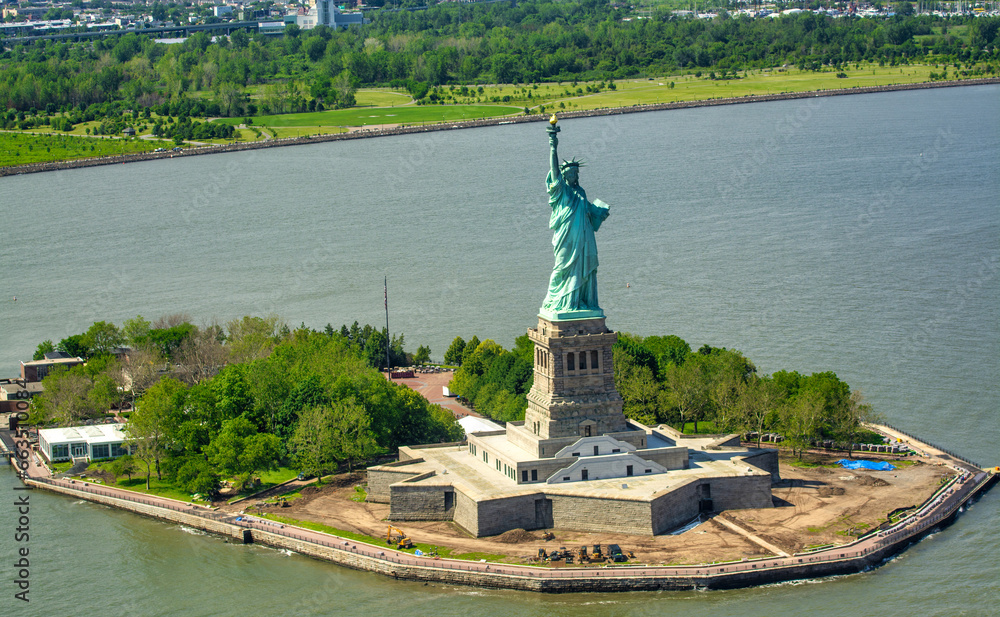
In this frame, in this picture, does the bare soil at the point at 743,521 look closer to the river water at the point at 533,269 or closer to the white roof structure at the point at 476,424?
the river water at the point at 533,269

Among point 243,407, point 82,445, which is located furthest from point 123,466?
point 243,407

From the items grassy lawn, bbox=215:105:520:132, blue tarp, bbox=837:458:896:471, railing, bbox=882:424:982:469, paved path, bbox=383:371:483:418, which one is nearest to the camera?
blue tarp, bbox=837:458:896:471

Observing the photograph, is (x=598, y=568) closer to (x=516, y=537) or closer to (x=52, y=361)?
(x=516, y=537)

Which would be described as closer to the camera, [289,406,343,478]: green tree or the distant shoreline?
[289,406,343,478]: green tree

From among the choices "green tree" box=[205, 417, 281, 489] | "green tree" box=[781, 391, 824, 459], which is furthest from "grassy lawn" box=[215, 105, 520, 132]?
"green tree" box=[781, 391, 824, 459]

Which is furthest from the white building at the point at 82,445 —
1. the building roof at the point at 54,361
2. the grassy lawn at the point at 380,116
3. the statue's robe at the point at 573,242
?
the grassy lawn at the point at 380,116

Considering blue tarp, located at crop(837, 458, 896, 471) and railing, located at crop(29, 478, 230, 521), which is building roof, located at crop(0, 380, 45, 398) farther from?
blue tarp, located at crop(837, 458, 896, 471)

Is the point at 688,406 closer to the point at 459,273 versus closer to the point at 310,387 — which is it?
the point at 310,387

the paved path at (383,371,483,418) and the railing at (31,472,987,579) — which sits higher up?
the paved path at (383,371,483,418)
